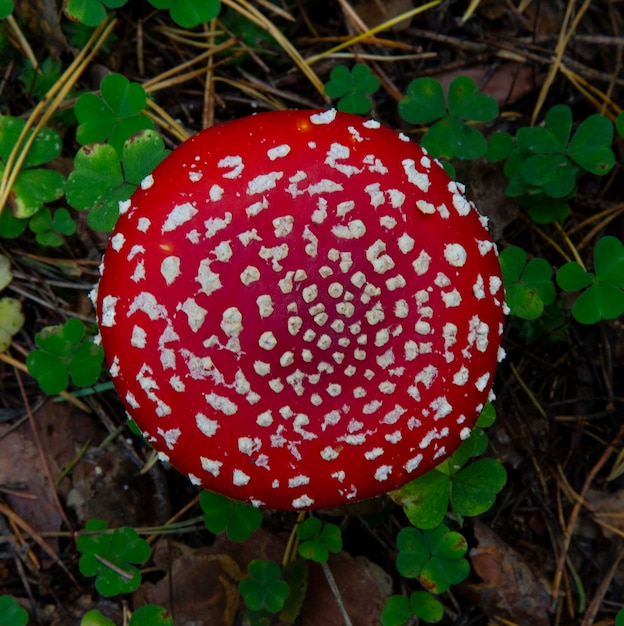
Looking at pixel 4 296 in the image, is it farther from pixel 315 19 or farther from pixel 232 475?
pixel 315 19

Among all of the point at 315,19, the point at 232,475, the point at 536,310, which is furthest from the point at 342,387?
the point at 315,19

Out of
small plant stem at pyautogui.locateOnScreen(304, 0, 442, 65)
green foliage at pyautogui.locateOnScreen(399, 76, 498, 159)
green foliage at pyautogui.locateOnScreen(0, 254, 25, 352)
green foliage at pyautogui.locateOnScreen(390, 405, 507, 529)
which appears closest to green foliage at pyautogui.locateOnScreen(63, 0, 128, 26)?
small plant stem at pyautogui.locateOnScreen(304, 0, 442, 65)

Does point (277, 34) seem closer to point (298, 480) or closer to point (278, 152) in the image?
point (278, 152)

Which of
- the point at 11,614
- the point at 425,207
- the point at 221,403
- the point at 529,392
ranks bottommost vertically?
the point at 11,614

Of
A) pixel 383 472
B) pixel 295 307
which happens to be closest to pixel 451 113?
pixel 295 307

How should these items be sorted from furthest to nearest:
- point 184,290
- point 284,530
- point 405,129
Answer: point 405,129 → point 284,530 → point 184,290

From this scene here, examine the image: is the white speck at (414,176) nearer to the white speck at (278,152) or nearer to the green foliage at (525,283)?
the white speck at (278,152)

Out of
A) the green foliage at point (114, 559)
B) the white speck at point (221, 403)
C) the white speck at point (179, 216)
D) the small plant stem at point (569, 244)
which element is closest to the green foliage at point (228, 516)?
the green foliage at point (114, 559)
